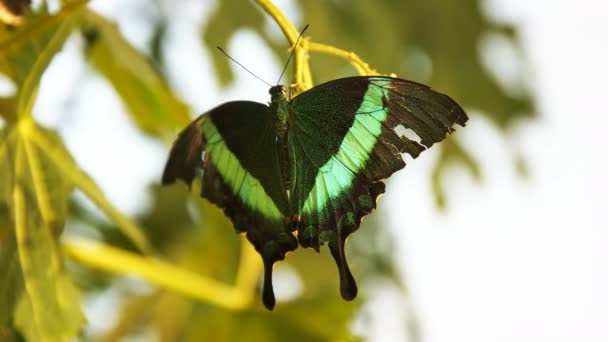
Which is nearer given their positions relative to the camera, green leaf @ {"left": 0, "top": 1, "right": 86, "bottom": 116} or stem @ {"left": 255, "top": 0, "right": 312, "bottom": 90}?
stem @ {"left": 255, "top": 0, "right": 312, "bottom": 90}

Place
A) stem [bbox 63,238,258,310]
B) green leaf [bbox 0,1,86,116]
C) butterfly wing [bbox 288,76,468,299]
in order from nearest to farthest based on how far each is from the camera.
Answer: butterfly wing [bbox 288,76,468,299] → green leaf [bbox 0,1,86,116] → stem [bbox 63,238,258,310]

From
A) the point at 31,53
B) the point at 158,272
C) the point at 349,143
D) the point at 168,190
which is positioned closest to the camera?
the point at 349,143

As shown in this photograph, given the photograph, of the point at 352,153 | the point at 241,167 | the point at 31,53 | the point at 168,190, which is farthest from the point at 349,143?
the point at 168,190

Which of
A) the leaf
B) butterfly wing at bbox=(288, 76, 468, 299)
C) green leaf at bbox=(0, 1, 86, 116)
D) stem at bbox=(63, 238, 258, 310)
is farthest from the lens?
stem at bbox=(63, 238, 258, 310)

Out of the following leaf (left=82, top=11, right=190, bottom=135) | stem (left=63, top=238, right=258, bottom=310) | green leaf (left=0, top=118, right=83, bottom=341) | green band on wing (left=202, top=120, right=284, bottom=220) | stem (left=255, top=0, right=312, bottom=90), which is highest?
stem (left=255, top=0, right=312, bottom=90)

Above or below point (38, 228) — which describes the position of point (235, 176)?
above

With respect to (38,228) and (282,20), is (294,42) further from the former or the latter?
(38,228)

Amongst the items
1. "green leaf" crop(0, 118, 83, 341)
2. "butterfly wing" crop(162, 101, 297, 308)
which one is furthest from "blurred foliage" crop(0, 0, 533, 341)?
"butterfly wing" crop(162, 101, 297, 308)

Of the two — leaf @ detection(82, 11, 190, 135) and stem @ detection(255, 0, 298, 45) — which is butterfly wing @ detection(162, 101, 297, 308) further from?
leaf @ detection(82, 11, 190, 135)
